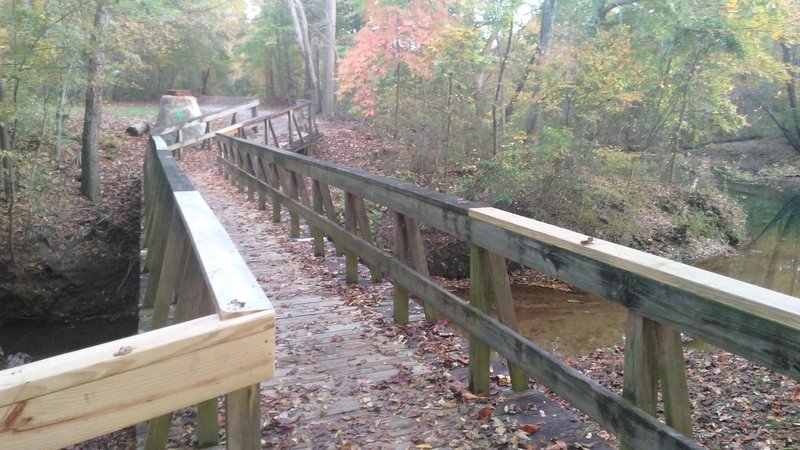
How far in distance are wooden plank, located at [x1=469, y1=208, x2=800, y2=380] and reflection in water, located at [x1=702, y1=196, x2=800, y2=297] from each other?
1192 cm

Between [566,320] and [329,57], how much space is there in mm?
20162

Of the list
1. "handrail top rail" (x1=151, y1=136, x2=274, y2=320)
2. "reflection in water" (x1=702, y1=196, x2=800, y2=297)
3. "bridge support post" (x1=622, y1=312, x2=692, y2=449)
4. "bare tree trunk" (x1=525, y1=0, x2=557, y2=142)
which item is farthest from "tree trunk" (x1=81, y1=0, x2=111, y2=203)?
"reflection in water" (x1=702, y1=196, x2=800, y2=297)

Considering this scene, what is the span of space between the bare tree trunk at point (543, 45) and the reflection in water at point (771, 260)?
5.79 metres

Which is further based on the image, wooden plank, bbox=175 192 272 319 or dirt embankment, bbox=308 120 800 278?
dirt embankment, bbox=308 120 800 278

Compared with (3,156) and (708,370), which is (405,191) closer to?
(708,370)

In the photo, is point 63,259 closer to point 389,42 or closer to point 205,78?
point 389,42

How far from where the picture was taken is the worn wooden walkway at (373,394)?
121 inches

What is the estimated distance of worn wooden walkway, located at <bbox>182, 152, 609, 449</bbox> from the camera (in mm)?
3086

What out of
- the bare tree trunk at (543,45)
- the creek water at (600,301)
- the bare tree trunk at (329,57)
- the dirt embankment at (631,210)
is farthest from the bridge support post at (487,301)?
the bare tree trunk at (329,57)

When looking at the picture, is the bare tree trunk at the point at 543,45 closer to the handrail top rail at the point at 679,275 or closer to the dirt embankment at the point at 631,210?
the dirt embankment at the point at 631,210

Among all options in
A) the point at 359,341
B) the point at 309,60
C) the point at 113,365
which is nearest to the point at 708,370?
the point at 359,341

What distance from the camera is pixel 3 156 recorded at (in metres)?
11.8

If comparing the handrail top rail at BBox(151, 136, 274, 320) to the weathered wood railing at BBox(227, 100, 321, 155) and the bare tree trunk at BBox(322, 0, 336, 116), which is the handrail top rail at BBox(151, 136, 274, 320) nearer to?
the weathered wood railing at BBox(227, 100, 321, 155)

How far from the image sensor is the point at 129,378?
1402 millimetres
